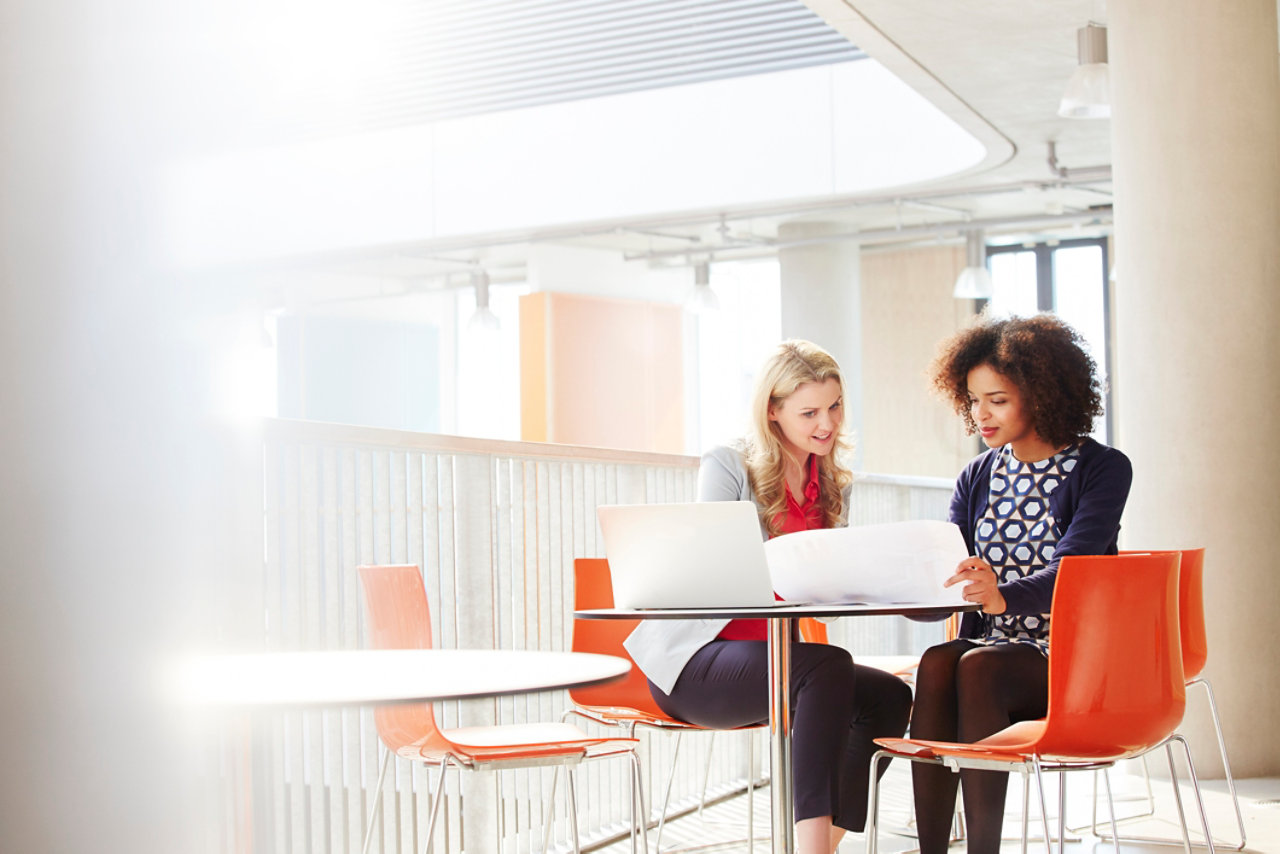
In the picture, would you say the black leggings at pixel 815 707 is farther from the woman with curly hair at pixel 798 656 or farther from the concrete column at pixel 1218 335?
the concrete column at pixel 1218 335

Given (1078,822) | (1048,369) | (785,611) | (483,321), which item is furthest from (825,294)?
(785,611)

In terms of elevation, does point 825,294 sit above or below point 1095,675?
above

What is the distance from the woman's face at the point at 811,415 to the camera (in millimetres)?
2887

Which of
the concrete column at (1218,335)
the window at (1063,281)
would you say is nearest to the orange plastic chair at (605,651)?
the concrete column at (1218,335)

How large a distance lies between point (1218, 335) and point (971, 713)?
2.70 meters

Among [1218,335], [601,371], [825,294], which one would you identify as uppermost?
[825,294]

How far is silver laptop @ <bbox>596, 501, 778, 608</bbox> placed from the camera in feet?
7.43

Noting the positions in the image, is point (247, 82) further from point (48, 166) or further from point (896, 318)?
point (896, 318)

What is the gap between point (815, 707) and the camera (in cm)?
256

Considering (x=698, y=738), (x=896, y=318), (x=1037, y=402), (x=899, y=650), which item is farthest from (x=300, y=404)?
(x=1037, y=402)

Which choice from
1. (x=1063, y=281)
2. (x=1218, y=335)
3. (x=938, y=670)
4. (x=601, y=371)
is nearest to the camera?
(x=938, y=670)

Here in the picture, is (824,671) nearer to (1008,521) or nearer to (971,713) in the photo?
(971,713)

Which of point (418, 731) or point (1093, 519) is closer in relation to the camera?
point (418, 731)

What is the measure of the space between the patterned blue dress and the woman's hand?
0.94 feet
